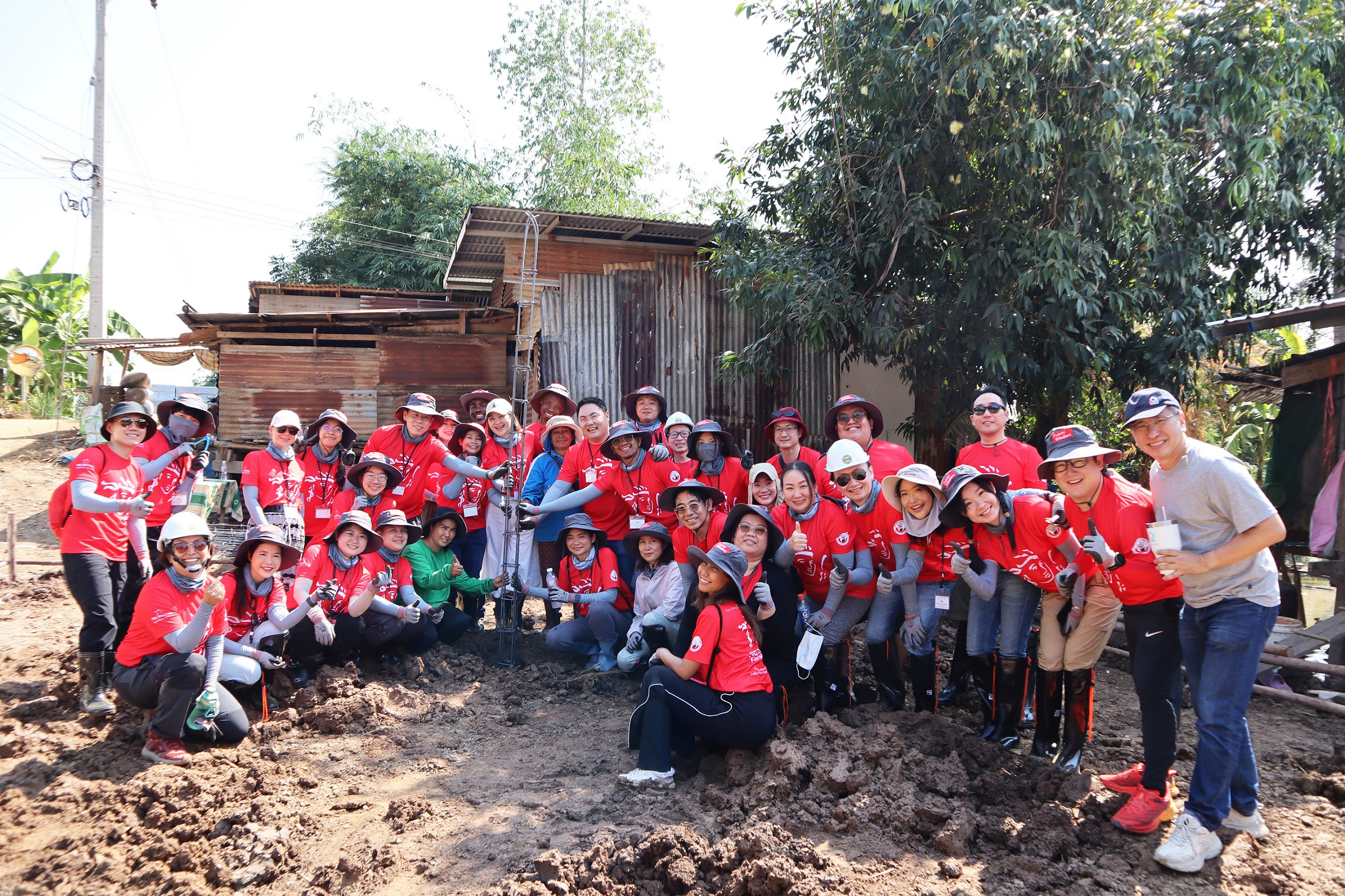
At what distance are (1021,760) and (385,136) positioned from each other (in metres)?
22.8

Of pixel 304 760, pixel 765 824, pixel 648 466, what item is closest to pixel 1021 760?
pixel 765 824

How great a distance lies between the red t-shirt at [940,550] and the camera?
518cm

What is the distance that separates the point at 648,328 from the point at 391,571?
4943mm

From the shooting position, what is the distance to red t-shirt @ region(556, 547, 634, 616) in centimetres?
A: 675

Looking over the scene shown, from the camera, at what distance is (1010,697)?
5.07m

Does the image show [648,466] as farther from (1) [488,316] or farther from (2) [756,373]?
(1) [488,316]

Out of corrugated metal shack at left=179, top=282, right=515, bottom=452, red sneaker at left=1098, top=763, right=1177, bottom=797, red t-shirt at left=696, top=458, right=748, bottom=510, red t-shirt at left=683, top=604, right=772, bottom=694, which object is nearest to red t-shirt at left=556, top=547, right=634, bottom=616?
red t-shirt at left=696, top=458, right=748, bottom=510

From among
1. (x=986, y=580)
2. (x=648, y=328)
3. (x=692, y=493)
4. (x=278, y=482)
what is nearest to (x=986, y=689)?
(x=986, y=580)

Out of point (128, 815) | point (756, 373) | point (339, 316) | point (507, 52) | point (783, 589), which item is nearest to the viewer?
point (128, 815)

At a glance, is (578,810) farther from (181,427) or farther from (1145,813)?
(181,427)

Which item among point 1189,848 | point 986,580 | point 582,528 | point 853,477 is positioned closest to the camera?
point 1189,848

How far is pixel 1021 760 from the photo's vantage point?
4.65 metres

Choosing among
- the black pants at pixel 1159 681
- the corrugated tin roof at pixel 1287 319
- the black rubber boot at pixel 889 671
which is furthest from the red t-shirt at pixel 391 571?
the corrugated tin roof at pixel 1287 319

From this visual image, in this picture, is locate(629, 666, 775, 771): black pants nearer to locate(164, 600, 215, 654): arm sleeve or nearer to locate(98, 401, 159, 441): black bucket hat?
locate(164, 600, 215, 654): arm sleeve
